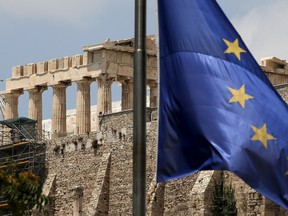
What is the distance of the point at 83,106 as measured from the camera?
6812cm

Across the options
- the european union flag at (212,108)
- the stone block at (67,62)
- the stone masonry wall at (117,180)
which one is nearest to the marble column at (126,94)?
the stone block at (67,62)

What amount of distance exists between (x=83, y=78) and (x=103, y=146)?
10348 millimetres

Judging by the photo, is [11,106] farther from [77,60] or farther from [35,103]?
[77,60]

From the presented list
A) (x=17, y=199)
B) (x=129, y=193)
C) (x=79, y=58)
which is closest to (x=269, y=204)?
(x=129, y=193)

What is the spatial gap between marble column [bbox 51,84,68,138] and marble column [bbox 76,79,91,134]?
884mm

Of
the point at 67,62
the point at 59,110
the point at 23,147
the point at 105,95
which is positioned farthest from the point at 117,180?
the point at 59,110

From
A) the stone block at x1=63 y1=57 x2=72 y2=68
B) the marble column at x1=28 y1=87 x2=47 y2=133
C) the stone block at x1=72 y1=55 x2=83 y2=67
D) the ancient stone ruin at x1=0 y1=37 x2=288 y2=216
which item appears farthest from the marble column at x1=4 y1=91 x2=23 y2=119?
the stone block at x1=72 y1=55 x2=83 y2=67

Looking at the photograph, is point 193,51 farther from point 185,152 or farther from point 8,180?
point 8,180

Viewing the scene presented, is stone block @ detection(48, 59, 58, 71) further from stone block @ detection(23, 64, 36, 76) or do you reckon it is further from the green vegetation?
the green vegetation

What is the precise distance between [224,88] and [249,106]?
0.35 meters

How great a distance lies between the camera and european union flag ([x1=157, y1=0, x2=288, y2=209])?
1839 cm

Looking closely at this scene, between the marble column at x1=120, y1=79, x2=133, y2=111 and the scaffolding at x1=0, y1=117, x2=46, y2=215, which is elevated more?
the marble column at x1=120, y1=79, x2=133, y2=111

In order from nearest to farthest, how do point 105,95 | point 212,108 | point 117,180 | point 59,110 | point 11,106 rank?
point 212,108
point 117,180
point 105,95
point 59,110
point 11,106

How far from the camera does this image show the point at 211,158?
18.5m
